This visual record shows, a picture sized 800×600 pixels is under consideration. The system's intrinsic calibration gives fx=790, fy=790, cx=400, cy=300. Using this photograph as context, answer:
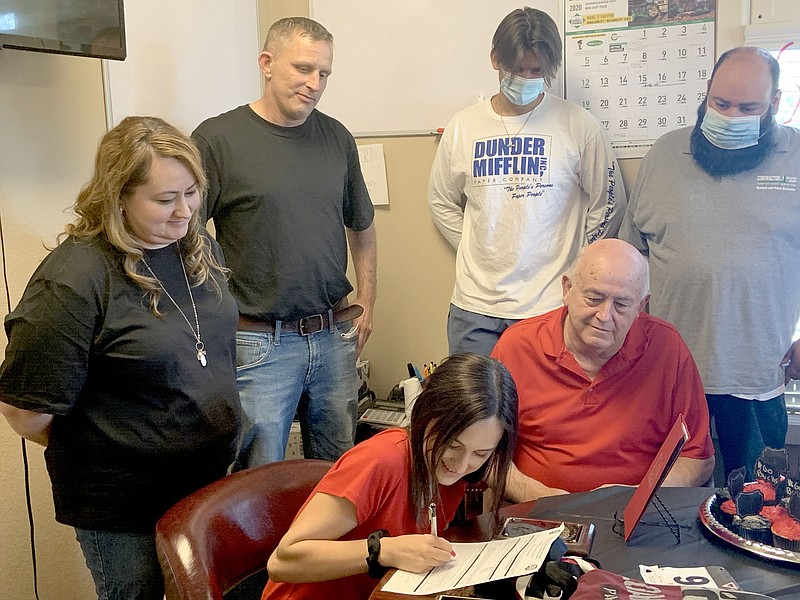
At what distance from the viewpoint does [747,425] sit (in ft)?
7.20

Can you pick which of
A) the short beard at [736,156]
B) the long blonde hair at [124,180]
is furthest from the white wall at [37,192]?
the short beard at [736,156]

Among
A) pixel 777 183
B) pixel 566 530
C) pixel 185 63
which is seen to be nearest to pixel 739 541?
pixel 566 530

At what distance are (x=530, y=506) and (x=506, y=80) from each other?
140 centimetres

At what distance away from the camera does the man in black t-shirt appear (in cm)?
215

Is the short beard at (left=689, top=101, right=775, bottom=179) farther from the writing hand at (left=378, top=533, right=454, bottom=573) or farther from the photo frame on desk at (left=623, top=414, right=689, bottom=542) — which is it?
the writing hand at (left=378, top=533, right=454, bottom=573)

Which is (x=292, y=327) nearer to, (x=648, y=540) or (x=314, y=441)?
(x=314, y=441)

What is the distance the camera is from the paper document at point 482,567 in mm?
1138

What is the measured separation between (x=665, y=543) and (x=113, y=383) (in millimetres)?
1029

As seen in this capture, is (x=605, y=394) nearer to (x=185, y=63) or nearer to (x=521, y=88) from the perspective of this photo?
(x=521, y=88)

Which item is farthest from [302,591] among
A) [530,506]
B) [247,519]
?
[530,506]

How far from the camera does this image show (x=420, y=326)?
3037mm

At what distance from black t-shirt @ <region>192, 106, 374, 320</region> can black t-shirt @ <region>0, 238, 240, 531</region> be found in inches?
21.1

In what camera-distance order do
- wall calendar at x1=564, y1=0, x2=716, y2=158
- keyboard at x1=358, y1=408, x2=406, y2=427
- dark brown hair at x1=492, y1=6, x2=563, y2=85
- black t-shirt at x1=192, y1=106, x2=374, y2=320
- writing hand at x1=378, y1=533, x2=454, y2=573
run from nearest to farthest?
writing hand at x1=378, y1=533, x2=454, y2=573 → black t-shirt at x1=192, y1=106, x2=374, y2=320 → dark brown hair at x1=492, y1=6, x2=563, y2=85 → wall calendar at x1=564, y1=0, x2=716, y2=158 → keyboard at x1=358, y1=408, x2=406, y2=427

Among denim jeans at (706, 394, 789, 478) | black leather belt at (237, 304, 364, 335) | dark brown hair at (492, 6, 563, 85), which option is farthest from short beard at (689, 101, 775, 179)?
black leather belt at (237, 304, 364, 335)
